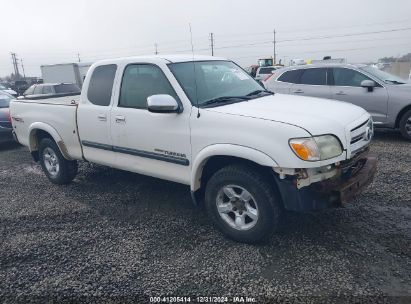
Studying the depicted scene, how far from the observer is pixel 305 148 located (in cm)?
297

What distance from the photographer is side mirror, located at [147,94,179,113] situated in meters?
3.50

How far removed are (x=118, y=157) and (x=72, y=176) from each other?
5.37 feet

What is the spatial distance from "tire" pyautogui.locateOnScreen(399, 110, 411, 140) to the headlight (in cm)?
525

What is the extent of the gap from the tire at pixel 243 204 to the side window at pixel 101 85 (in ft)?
6.24

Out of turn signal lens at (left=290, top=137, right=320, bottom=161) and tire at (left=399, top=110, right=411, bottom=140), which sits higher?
turn signal lens at (left=290, top=137, right=320, bottom=161)

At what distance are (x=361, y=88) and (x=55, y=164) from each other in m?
6.41

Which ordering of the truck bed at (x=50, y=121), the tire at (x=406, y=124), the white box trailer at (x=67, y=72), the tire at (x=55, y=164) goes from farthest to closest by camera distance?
1. the white box trailer at (x=67, y=72)
2. the tire at (x=406, y=124)
3. the tire at (x=55, y=164)
4. the truck bed at (x=50, y=121)

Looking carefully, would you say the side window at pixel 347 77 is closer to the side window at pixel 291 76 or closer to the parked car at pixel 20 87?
the side window at pixel 291 76

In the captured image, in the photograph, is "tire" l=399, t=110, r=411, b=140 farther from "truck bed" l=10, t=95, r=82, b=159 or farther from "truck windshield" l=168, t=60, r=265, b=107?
"truck bed" l=10, t=95, r=82, b=159

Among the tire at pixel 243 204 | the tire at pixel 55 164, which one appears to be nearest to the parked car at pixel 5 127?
the tire at pixel 55 164

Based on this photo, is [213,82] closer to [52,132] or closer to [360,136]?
[360,136]

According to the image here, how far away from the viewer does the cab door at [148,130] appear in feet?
12.3

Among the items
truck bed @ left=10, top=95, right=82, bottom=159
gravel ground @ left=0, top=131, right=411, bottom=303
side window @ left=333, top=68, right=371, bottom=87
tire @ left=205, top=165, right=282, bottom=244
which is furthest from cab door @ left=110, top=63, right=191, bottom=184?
side window @ left=333, top=68, right=371, bottom=87

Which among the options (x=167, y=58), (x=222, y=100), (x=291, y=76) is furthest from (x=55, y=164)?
(x=291, y=76)
